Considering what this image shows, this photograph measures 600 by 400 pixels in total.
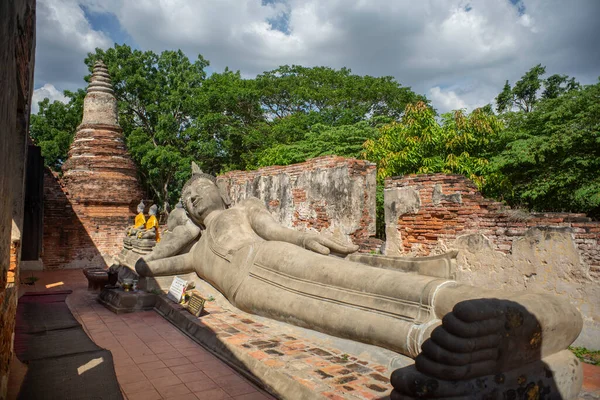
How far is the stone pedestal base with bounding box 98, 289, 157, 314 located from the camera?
5.66 m

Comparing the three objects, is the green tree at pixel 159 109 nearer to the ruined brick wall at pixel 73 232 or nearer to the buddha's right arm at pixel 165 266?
the ruined brick wall at pixel 73 232

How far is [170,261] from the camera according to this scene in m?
6.18

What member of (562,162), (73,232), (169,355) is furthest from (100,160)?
(562,162)

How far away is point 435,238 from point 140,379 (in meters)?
4.44

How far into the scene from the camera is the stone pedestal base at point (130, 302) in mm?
5664

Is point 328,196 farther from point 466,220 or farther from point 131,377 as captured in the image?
point 131,377

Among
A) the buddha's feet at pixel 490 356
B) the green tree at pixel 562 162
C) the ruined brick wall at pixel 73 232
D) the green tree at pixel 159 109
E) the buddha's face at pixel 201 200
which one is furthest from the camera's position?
the green tree at pixel 159 109

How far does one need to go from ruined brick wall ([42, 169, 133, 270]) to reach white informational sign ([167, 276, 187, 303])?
6.96 meters

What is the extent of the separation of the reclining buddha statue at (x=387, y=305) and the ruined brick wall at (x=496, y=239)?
79.2 inches

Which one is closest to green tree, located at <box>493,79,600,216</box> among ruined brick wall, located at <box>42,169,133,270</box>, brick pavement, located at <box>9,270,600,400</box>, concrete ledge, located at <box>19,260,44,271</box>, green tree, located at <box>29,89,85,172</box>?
brick pavement, located at <box>9,270,600,400</box>

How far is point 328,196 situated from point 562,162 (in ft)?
18.4

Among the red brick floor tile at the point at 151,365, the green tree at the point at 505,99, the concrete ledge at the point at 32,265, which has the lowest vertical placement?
the concrete ledge at the point at 32,265

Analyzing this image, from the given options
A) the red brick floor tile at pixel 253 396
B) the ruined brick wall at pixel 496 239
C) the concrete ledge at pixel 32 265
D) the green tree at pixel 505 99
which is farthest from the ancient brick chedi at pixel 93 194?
the green tree at pixel 505 99

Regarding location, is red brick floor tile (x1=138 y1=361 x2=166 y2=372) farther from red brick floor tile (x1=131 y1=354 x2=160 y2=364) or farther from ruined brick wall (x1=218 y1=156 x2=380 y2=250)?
ruined brick wall (x1=218 y1=156 x2=380 y2=250)
